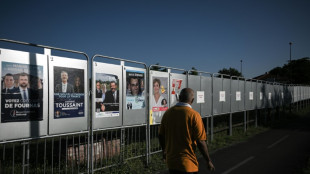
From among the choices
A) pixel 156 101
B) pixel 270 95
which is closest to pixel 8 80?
pixel 156 101

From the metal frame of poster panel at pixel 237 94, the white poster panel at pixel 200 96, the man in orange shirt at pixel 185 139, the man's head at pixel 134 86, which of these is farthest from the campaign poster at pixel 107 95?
the metal frame of poster panel at pixel 237 94

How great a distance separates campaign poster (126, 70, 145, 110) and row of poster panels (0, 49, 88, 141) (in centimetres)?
145

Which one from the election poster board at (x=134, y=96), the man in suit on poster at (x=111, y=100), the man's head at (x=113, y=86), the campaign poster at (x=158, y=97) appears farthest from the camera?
the campaign poster at (x=158, y=97)

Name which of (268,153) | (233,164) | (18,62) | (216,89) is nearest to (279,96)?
(216,89)

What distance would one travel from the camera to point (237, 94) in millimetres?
13477

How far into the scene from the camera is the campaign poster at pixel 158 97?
7.61 metres

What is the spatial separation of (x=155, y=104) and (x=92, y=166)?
9.18ft

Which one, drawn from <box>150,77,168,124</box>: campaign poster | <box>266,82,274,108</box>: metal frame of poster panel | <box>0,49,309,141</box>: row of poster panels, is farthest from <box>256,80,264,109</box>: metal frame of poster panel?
<box>150,77,168,124</box>: campaign poster

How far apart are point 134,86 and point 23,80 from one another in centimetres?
305

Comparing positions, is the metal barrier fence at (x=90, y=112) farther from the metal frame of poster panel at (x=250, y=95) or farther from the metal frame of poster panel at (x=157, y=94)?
the metal frame of poster panel at (x=250, y=95)

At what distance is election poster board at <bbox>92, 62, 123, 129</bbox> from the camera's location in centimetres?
566

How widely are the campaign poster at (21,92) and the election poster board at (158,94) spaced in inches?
140

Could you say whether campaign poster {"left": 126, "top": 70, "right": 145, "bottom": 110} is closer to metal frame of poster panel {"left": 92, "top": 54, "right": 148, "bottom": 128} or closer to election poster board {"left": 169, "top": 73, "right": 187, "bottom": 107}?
metal frame of poster panel {"left": 92, "top": 54, "right": 148, "bottom": 128}

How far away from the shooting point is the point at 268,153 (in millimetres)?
8945
